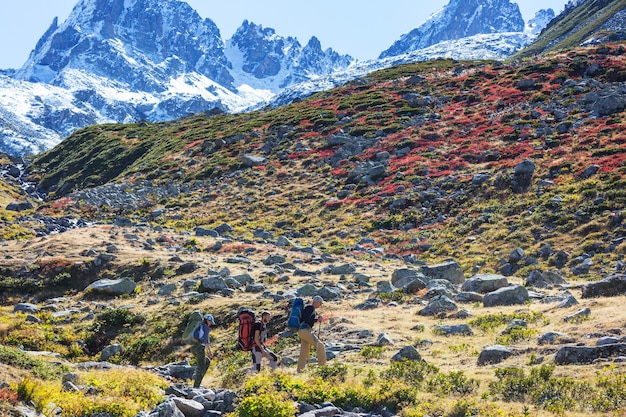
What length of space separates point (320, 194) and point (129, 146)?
53.3 metres

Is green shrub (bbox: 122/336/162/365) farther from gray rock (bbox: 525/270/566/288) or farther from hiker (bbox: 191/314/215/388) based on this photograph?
gray rock (bbox: 525/270/566/288)

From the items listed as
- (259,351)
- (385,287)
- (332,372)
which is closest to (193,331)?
(259,351)

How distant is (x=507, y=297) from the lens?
1859 cm

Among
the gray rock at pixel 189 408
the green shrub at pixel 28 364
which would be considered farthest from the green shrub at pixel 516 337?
the green shrub at pixel 28 364

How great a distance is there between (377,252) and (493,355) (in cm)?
2181

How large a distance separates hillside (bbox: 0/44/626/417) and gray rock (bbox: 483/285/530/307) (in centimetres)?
9

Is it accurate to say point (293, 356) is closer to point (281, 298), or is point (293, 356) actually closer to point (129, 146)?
point (281, 298)

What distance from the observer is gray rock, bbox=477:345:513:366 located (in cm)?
1231

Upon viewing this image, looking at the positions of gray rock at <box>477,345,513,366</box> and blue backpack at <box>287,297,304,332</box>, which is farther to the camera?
blue backpack at <box>287,297,304,332</box>

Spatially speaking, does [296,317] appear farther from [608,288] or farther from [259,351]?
[608,288]

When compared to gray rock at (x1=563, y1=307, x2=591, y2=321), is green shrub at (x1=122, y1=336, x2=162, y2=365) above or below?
below

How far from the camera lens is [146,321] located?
21.0m

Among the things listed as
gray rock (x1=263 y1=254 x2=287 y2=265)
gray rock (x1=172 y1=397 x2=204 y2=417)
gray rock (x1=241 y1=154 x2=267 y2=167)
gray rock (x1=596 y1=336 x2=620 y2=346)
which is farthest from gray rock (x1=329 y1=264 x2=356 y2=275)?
gray rock (x1=241 y1=154 x2=267 y2=167)

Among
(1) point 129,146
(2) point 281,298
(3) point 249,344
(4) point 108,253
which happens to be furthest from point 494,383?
(1) point 129,146
